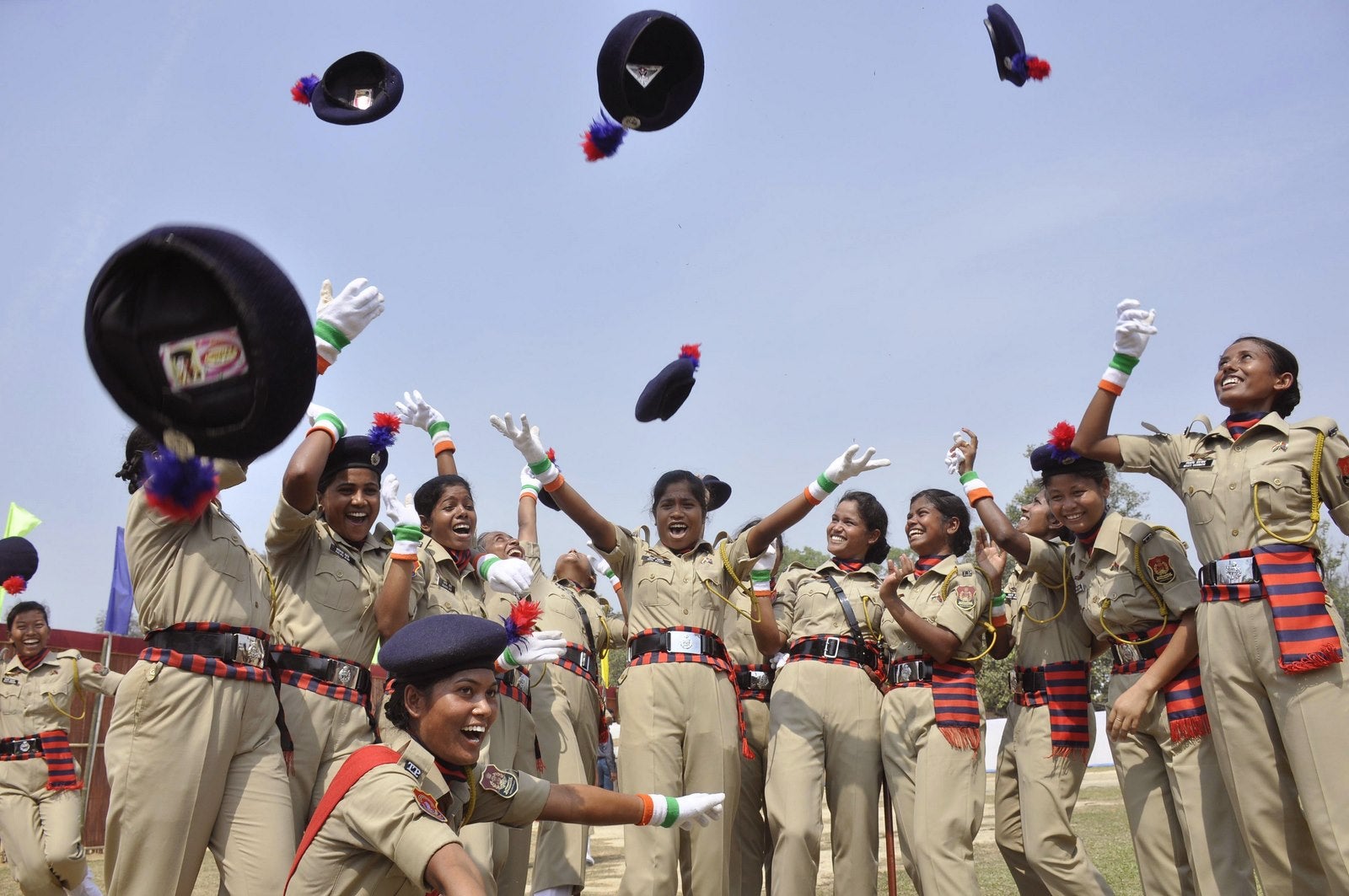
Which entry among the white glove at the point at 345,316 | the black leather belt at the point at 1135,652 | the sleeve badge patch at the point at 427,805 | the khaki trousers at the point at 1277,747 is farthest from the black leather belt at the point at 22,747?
the khaki trousers at the point at 1277,747

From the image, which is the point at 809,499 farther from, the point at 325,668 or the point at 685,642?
the point at 325,668

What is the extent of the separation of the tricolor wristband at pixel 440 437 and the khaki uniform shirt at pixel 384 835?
3793mm

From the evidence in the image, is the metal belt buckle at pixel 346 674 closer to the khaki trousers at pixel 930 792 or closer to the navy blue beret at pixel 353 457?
the navy blue beret at pixel 353 457

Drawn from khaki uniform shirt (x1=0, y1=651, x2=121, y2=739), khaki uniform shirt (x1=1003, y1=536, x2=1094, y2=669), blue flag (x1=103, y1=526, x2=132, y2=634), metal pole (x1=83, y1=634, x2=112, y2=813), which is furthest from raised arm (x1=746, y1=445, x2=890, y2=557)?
blue flag (x1=103, y1=526, x2=132, y2=634)

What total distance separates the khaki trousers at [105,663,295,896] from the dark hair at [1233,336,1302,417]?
504cm

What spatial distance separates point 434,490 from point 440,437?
2.07 ft

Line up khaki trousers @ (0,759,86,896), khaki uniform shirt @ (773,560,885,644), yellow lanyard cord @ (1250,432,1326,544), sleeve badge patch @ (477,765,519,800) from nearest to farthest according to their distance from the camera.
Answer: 1. sleeve badge patch @ (477,765,519,800)
2. yellow lanyard cord @ (1250,432,1326,544)
3. khaki uniform shirt @ (773,560,885,644)
4. khaki trousers @ (0,759,86,896)

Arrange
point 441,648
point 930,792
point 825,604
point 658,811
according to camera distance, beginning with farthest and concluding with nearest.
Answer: point 825,604
point 930,792
point 658,811
point 441,648

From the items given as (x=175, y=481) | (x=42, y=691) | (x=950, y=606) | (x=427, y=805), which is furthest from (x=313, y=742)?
(x=42, y=691)

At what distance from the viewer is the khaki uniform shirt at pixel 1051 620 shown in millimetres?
6656

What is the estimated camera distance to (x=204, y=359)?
2994 millimetres

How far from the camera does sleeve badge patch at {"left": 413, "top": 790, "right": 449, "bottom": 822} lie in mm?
3209

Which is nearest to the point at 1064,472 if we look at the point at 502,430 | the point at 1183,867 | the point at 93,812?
the point at 1183,867

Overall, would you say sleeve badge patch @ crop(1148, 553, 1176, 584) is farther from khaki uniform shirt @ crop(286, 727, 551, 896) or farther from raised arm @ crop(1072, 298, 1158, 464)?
khaki uniform shirt @ crop(286, 727, 551, 896)
